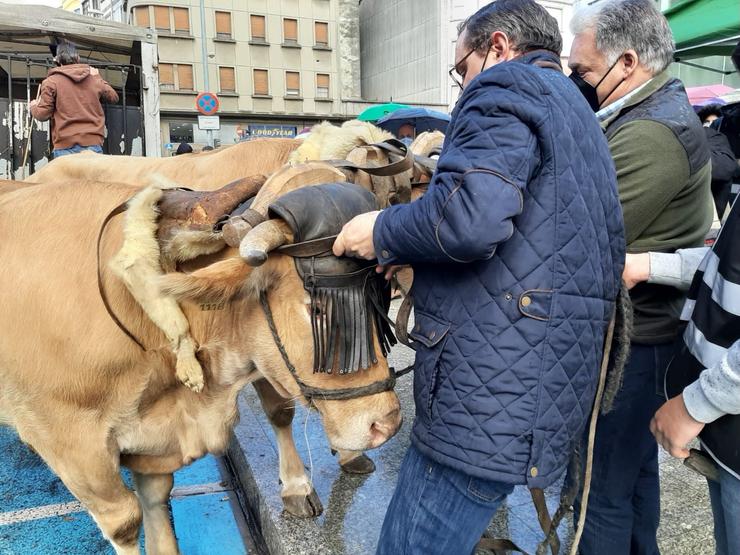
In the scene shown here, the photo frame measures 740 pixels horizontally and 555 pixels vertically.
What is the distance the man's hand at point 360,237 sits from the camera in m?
1.59

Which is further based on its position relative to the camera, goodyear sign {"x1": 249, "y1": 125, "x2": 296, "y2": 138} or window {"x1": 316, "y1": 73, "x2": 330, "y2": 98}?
window {"x1": 316, "y1": 73, "x2": 330, "y2": 98}

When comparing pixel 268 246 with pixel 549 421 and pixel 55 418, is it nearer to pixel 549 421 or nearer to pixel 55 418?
pixel 549 421

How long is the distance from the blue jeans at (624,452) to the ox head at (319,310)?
84 centimetres

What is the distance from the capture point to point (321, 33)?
35.4 m

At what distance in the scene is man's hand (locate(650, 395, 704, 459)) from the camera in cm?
145

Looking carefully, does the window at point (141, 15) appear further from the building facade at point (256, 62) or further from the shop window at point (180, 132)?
the shop window at point (180, 132)

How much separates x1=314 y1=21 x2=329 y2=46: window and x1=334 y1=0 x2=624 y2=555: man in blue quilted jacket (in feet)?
120

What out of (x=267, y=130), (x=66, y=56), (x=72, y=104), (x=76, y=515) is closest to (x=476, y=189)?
(x=76, y=515)

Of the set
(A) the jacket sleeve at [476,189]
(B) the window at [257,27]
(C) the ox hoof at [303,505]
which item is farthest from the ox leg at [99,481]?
(B) the window at [257,27]

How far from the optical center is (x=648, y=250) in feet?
6.61

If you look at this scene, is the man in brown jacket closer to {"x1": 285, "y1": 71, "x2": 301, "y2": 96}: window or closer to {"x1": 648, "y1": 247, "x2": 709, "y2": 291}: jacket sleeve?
{"x1": 648, "y1": 247, "x2": 709, "y2": 291}: jacket sleeve

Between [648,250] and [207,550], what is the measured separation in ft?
7.66

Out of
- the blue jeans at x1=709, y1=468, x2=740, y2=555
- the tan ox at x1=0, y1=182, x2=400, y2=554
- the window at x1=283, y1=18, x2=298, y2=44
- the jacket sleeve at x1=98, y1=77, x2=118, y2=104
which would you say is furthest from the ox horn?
the window at x1=283, y1=18, x2=298, y2=44

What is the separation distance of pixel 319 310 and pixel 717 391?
3.43 ft
